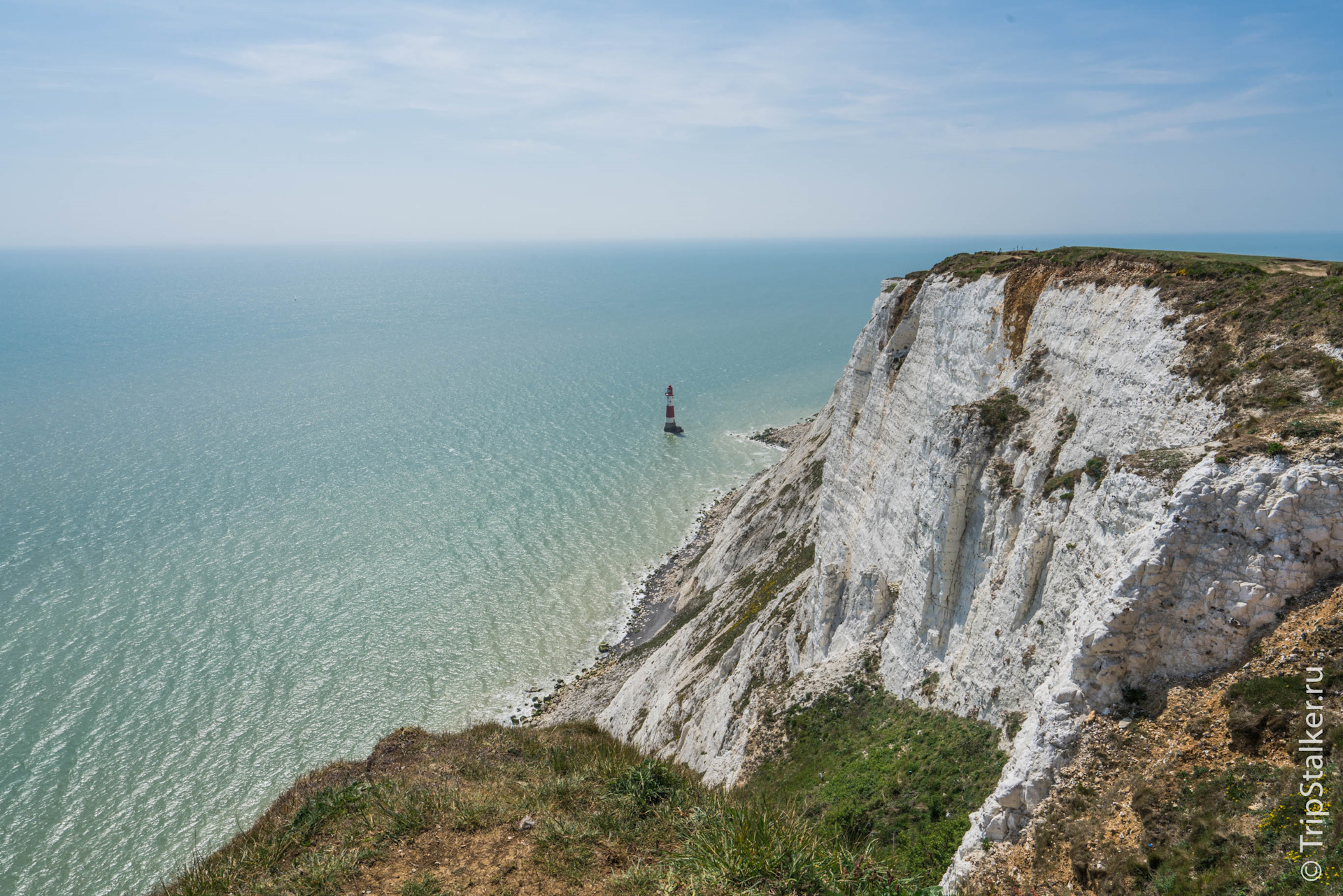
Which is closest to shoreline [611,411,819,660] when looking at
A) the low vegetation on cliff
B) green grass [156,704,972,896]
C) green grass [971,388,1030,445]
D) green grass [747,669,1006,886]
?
green grass [747,669,1006,886]

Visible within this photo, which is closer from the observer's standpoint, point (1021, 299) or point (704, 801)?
point (704, 801)

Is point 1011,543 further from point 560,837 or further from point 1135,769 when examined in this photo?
point 560,837

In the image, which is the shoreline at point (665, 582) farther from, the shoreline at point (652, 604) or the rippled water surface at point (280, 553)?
the rippled water surface at point (280, 553)

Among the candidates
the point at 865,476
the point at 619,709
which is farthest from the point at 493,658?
the point at 865,476

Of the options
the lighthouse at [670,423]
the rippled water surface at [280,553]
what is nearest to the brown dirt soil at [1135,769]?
the rippled water surface at [280,553]

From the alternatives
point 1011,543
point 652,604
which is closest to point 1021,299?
point 1011,543

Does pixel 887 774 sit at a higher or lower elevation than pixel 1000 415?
lower
